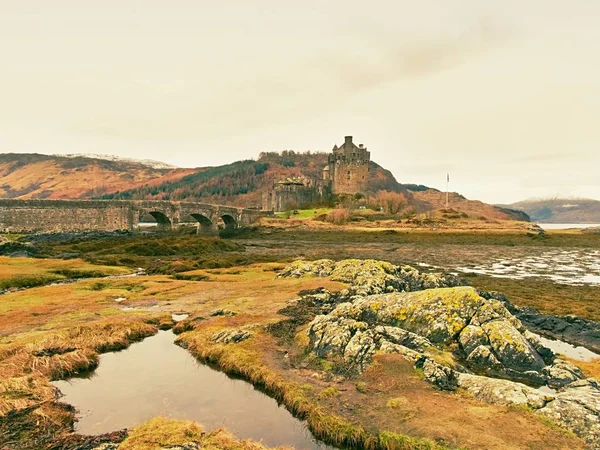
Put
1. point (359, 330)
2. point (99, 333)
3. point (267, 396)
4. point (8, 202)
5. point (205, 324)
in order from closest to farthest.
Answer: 1. point (267, 396)
2. point (359, 330)
3. point (99, 333)
4. point (205, 324)
5. point (8, 202)

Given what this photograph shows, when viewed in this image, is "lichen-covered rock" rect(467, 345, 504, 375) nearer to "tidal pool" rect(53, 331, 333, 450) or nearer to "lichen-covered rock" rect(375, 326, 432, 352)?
"lichen-covered rock" rect(375, 326, 432, 352)

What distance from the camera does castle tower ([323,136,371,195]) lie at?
180 meters

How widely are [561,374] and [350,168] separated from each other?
549 ft

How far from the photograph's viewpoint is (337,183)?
183500 millimetres

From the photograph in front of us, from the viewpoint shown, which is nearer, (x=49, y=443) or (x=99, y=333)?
(x=49, y=443)

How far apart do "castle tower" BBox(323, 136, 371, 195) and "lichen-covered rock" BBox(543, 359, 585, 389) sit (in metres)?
164

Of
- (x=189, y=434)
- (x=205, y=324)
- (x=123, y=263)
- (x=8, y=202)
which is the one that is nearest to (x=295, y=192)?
(x=8, y=202)

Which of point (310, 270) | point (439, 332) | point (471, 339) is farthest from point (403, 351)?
point (310, 270)

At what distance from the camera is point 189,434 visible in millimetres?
12422

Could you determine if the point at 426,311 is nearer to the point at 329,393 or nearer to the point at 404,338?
the point at 404,338

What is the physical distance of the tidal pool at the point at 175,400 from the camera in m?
13.6

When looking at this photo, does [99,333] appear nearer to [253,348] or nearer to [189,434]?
[253,348]

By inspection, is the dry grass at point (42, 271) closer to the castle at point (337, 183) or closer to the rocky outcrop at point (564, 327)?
the rocky outcrop at point (564, 327)

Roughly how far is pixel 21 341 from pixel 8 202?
87.6 m
